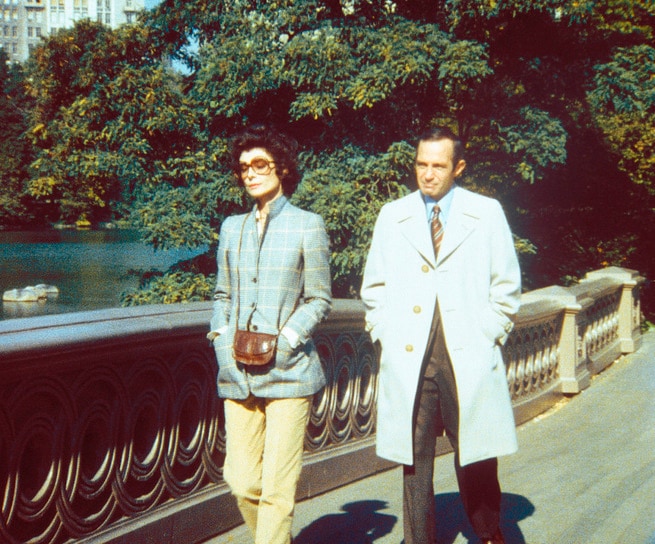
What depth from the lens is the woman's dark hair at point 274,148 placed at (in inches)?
150

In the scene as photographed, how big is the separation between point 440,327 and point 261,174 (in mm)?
960

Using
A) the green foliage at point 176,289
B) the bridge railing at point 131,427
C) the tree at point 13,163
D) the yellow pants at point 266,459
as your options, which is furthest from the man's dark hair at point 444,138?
the tree at point 13,163

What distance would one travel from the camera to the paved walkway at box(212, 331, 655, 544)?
4.78 meters

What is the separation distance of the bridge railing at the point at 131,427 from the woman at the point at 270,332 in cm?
58

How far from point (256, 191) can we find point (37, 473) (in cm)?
141

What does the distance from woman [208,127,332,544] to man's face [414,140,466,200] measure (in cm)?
52

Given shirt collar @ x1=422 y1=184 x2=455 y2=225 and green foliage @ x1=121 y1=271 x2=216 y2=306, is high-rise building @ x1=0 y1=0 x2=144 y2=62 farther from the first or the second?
shirt collar @ x1=422 y1=184 x2=455 y2=225

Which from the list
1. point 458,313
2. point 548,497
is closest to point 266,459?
point 458,313

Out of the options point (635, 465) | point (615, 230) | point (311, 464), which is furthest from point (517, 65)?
point (311, 464)

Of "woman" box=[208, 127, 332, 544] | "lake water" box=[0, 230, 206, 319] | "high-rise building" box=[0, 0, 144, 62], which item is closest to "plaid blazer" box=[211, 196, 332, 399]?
"woman" box=[208, 127, 332, 544]

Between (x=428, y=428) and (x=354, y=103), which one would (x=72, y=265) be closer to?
(x=354, y=103)

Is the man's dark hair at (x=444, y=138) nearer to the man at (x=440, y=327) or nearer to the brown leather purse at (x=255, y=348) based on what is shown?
the man at (x=440, y=327)

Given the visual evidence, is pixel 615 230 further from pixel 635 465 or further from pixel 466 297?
pixel 466 297

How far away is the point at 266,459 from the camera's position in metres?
3.64
